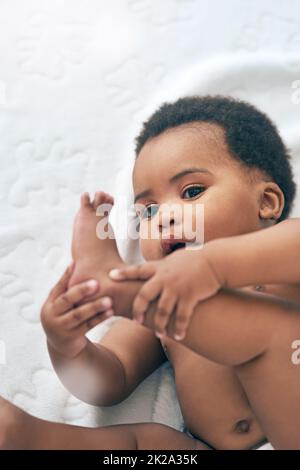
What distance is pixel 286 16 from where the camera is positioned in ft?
4.44

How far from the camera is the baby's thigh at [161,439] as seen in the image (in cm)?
79

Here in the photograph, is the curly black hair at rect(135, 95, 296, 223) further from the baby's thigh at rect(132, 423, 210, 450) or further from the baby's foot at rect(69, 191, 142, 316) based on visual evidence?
the baby's thigh at rect(132, 423, 210, 450)

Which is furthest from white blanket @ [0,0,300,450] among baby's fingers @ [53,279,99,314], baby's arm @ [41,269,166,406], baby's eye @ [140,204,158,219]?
baby's fingers @ [53,279,99,314]

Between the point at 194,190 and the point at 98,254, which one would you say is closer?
the point at 98,254

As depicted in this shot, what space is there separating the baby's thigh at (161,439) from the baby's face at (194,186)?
0.22 meters

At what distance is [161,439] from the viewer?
795mm

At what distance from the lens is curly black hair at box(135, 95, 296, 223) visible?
920 millimetres

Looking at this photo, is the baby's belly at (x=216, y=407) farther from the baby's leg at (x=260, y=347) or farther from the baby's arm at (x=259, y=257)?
the baby's arm at (x=259, y=257)

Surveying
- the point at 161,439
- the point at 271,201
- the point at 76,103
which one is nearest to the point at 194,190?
the point at 271,201

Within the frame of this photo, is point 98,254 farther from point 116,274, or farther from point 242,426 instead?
point 242,426

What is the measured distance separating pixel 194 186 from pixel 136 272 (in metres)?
0.23

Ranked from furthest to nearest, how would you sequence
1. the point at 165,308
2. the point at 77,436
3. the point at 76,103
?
the point at 76,103
the point at 77,436
the point at 165,308

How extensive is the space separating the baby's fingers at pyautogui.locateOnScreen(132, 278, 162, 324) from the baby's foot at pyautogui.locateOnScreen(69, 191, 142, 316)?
2cm

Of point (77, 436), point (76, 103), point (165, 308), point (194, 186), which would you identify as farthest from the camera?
point (76, 103)
